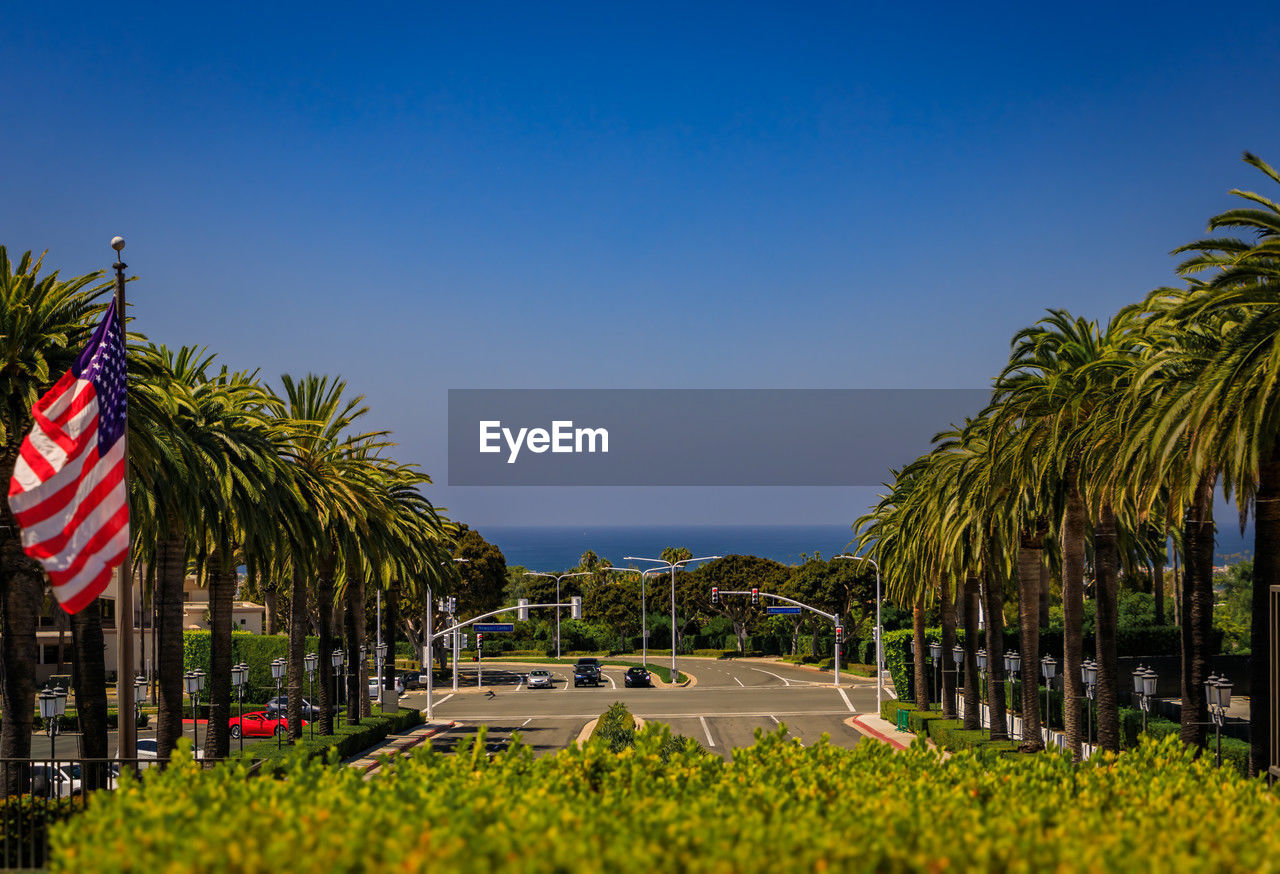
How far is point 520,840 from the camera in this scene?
628 centimetres

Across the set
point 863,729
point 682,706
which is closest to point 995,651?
point 863,729

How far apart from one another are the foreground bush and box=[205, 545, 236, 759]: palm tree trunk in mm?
22309

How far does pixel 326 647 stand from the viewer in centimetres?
4094

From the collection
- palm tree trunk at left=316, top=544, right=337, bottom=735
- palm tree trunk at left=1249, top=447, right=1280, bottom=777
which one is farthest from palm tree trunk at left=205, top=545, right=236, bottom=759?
palm tree trunk at left=1249, top=447, right=1280, bottom=777

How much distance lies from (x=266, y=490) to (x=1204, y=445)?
21.7 meters

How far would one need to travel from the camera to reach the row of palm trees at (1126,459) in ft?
62.2

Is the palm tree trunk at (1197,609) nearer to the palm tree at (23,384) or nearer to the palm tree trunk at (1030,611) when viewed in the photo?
the palm tree trunk at (1030,611)

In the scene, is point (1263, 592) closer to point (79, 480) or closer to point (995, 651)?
point (995, 651)

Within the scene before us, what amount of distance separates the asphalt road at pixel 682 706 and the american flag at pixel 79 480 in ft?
81.7

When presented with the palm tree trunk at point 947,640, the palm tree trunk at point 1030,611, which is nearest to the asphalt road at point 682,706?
the palm tree trunk at point 947,640

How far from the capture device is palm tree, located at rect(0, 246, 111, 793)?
19812mm

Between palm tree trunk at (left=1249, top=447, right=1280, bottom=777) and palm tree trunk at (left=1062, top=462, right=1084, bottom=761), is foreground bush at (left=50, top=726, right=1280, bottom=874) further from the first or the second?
palm tree trunk at (left=1062, top=462, right=1084, bottom=761)

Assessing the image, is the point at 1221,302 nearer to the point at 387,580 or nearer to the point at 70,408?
the point at 70,408

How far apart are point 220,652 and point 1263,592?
81.3 ft
